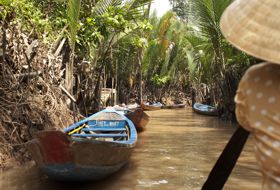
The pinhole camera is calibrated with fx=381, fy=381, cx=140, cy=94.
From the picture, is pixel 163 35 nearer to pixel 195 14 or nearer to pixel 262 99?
pixel 195 14

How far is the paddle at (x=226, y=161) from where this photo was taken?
1271 mm

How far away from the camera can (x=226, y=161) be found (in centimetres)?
130

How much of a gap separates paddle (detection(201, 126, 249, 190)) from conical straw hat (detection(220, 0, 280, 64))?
1.16 feet

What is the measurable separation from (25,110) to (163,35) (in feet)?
55.0

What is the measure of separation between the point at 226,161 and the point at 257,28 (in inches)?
20.1

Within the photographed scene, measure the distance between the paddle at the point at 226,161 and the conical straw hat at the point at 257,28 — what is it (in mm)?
352

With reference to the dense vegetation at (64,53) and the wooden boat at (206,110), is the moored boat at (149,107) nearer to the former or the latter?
the wooden boat at (206,110)

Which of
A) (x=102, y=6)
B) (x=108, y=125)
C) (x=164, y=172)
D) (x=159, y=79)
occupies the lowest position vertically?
(x=164, y=172)

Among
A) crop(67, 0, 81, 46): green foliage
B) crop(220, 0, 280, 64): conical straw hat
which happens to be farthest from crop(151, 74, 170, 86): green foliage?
crop(220, 0, 280, 64): conical straw hat

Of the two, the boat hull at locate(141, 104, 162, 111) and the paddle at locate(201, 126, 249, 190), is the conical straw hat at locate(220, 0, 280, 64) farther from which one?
the boat hull at locate(141, 104, 162, 111)

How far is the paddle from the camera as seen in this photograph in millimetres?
1271

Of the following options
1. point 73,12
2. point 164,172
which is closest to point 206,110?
point 73,12

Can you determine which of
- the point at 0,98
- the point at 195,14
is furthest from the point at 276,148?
the point at 195,14

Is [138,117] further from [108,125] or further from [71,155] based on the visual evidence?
[71,155]
